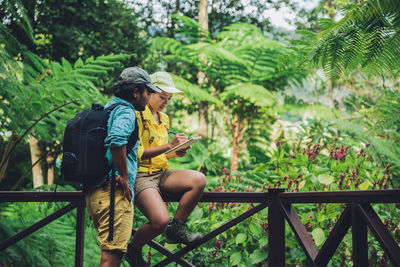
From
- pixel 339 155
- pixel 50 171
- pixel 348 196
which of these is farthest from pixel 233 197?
pixel 50 171

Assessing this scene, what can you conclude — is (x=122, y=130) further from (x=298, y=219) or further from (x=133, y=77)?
(x=298, y=219)

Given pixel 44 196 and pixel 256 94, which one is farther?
pixel 256 94

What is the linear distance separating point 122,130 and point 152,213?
56cm

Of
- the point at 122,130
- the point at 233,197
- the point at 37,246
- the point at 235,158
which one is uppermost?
the point at 122,130

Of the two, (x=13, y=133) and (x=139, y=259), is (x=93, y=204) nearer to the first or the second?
(x=139, y=259)

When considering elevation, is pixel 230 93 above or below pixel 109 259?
above

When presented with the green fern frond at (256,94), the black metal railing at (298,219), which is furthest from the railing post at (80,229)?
the green fern frond at (256,94)

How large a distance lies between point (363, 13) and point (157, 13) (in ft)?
32.9

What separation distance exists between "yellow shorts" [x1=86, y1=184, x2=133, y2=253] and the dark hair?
475 mm

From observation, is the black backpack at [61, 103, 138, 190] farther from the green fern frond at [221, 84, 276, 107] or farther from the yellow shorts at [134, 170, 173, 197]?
the green fern frond at [221, 84, 276, 107]

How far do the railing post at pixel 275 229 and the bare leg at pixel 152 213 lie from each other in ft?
2.15

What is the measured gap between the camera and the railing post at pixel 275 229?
244cm

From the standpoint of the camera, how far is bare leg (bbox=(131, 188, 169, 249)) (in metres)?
2.21

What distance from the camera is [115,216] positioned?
2.04 metres
